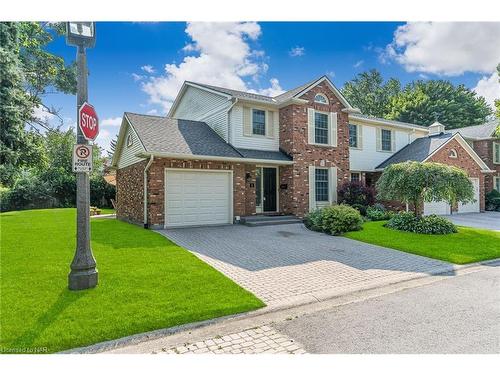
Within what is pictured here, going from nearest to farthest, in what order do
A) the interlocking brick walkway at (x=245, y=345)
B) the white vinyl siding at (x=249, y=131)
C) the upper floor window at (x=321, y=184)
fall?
the interlocking brick walkway at (x=245, y=345)
the white vinyl siding at (x=249, y=131)
the upper floor window at (x=321, y=184)

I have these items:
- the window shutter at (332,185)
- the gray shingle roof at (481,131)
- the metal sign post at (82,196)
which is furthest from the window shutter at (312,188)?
the gray shingle roof at (481,131)

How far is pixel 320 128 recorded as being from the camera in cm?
1523

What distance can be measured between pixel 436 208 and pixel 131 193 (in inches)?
644

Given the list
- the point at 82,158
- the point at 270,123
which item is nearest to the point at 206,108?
the point at 270,123

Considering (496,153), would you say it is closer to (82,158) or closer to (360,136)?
(360,136)

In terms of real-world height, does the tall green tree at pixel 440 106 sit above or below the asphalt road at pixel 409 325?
above

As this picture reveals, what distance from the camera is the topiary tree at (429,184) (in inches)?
442

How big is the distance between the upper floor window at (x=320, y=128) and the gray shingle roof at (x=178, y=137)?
4337 millimetres

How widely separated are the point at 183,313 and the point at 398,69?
288 inches

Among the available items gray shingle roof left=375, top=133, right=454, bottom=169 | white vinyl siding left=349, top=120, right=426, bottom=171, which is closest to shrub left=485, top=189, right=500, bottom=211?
gray shingle roof left=375, top=133, right=454, bottom=169

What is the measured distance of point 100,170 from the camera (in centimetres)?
3156

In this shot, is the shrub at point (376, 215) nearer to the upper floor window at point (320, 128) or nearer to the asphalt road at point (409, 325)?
the upper floor window at point (320, 128)

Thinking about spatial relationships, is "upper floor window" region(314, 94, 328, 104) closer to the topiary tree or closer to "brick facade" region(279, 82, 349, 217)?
"brick facade" region(279, 82, 349, 217)

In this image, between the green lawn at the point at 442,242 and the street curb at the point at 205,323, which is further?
the green lawn at the point at 442,242
